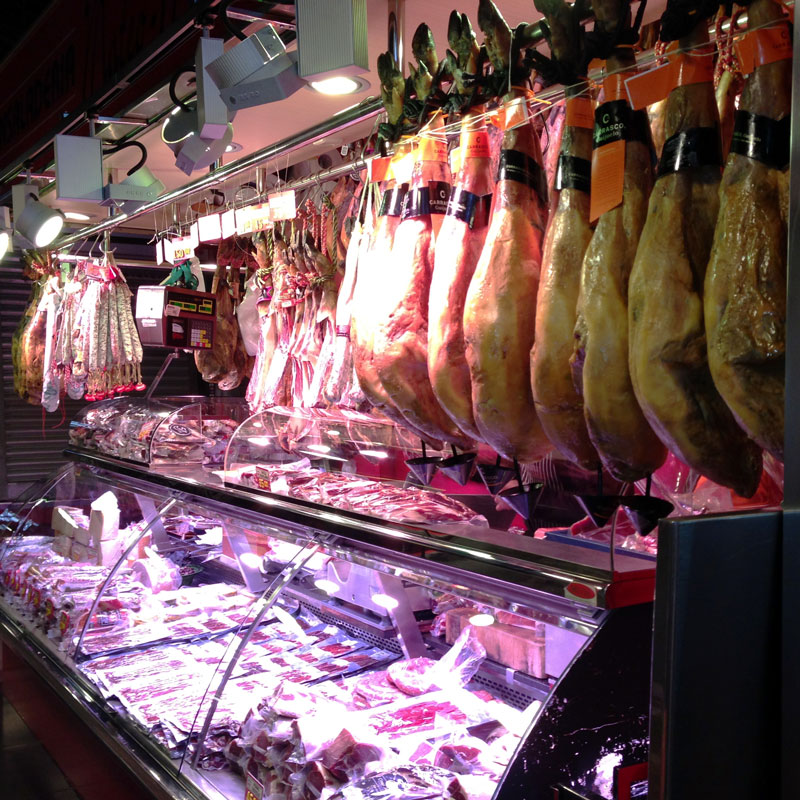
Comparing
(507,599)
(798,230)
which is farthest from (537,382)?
(507,599)

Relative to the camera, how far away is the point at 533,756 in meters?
1.64

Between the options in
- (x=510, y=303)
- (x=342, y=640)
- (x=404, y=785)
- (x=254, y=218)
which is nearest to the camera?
(x=510, y=303)

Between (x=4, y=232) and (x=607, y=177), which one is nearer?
(x=607, y=177)

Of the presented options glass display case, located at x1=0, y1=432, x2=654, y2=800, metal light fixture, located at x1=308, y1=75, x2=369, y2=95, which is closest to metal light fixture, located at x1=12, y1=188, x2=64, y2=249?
glass display case, located at x1=0, y1=432, x2=654, y2=800

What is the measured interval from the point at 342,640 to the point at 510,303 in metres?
2.26

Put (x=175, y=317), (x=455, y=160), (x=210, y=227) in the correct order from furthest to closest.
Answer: (x=175, y=317), (x=210, y=227), (x=455, y=160)

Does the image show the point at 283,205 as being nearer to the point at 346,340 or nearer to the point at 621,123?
the point at 346,340

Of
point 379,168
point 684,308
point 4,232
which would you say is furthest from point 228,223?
point 4,232

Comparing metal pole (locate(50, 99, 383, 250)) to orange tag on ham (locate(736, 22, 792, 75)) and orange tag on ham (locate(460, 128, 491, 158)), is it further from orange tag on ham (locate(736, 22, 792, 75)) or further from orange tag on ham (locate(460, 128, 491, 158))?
orange tag on ham (locate(736, 22, 792, 75))

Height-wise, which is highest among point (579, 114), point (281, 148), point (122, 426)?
point (281, 148)

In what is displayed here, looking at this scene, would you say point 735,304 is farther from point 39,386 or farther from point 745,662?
point 39,386

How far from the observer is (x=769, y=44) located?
45.1 inches

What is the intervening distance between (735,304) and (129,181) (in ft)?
12.6

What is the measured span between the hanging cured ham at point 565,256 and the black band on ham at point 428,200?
0.41 metres
